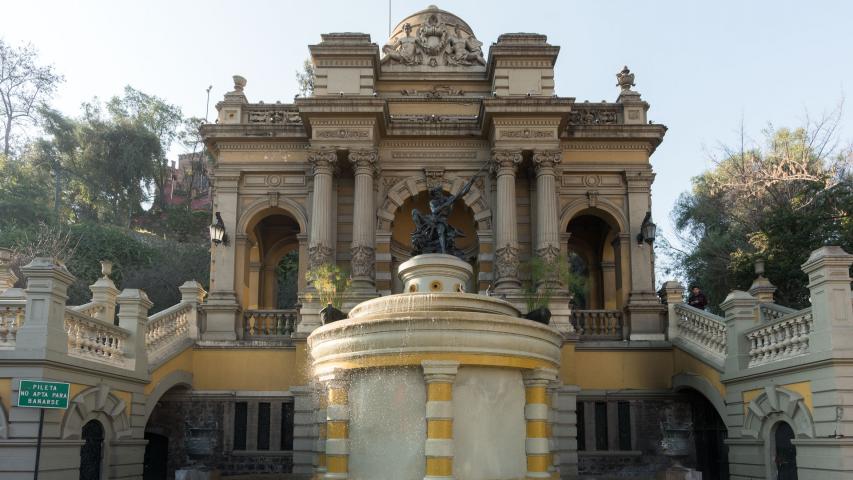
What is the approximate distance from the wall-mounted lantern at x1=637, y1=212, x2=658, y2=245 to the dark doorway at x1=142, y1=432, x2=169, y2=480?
14857 millimetres

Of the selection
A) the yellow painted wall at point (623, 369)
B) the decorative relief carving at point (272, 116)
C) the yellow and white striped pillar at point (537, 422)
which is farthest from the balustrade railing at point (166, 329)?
the yellow painted wall at point (623, 369)

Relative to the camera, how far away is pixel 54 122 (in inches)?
1932

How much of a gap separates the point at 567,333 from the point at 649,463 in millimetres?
4018

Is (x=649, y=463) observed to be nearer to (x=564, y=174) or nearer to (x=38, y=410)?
(x=564, y=174)

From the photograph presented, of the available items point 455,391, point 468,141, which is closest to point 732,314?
point 455,391

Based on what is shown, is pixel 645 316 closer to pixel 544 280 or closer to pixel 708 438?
pixel 544 280

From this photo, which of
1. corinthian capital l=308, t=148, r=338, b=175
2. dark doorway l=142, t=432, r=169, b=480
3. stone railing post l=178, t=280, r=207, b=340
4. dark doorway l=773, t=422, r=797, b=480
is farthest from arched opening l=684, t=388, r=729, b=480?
dark doorway l=142, t=432, r=169, b=480

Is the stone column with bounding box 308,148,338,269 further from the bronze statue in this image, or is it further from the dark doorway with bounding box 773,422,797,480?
the dark doorway with bounding box 773,422,797,480

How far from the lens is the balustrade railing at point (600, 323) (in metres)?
22.5

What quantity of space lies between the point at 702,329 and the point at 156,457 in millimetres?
14525

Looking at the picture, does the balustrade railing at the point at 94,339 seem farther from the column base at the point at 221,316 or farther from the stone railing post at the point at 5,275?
the column base at the point at 221,316

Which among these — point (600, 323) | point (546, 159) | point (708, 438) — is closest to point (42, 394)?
point (600, 323)

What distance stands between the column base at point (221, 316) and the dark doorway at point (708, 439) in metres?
13.0

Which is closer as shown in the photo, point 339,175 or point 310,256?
point 310,256
